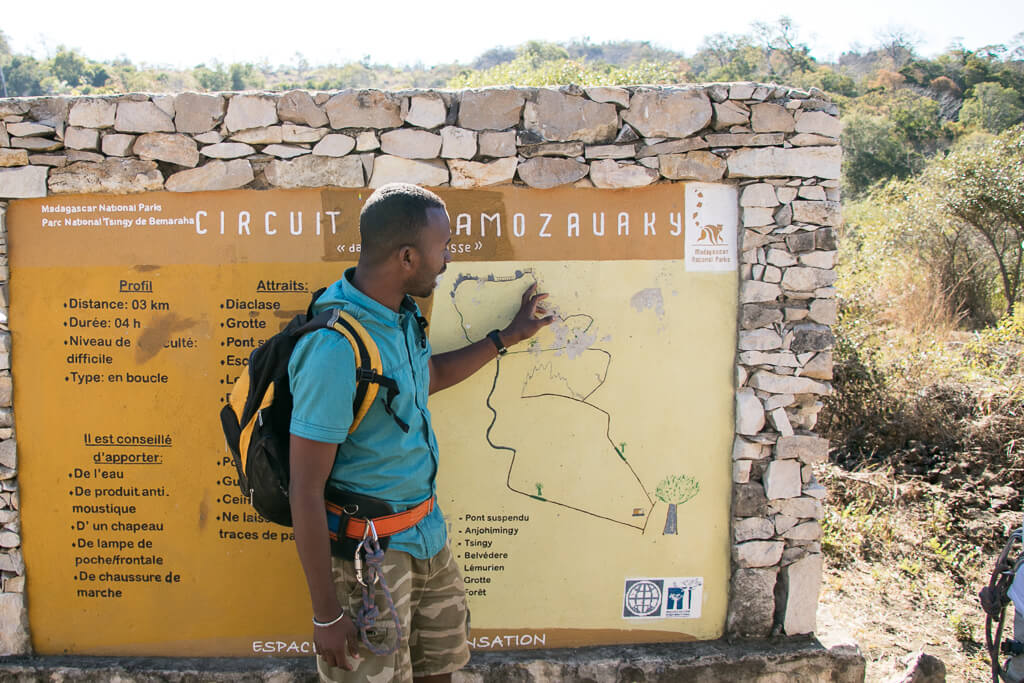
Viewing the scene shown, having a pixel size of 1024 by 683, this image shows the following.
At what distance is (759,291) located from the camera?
9.95 ft

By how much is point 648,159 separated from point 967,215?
352 inches

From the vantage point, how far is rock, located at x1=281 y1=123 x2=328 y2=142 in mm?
2949

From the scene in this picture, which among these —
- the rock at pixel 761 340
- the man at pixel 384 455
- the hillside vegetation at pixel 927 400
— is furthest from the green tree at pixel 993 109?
the man at pixel 384 455

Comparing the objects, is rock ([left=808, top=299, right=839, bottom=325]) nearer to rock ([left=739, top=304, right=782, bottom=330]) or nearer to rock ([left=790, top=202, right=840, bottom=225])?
rock ([left=739, top=304, right=782, bottom=330])

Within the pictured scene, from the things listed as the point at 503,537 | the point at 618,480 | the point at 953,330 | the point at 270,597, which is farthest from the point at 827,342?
the point at 953,330

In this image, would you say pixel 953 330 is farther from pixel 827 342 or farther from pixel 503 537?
pixel 503 537

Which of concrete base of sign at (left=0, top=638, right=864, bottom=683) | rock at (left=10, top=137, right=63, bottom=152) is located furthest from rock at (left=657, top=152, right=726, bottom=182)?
rock at (left=10, top=137, right=63, bottom=152)

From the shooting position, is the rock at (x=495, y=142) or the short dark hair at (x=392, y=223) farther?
the rock at (x=495, y=142)

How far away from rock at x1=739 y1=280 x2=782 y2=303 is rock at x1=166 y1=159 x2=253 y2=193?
2.18 m

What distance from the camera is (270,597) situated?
311cm

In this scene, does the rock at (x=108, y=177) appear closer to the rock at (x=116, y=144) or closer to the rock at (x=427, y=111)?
the rock at (x=116, y=144)

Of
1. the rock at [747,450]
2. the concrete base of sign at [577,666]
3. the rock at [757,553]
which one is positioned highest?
the rock at [747,450]

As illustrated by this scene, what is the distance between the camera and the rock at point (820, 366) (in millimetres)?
3047

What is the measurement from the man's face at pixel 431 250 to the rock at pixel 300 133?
1.04 metres
